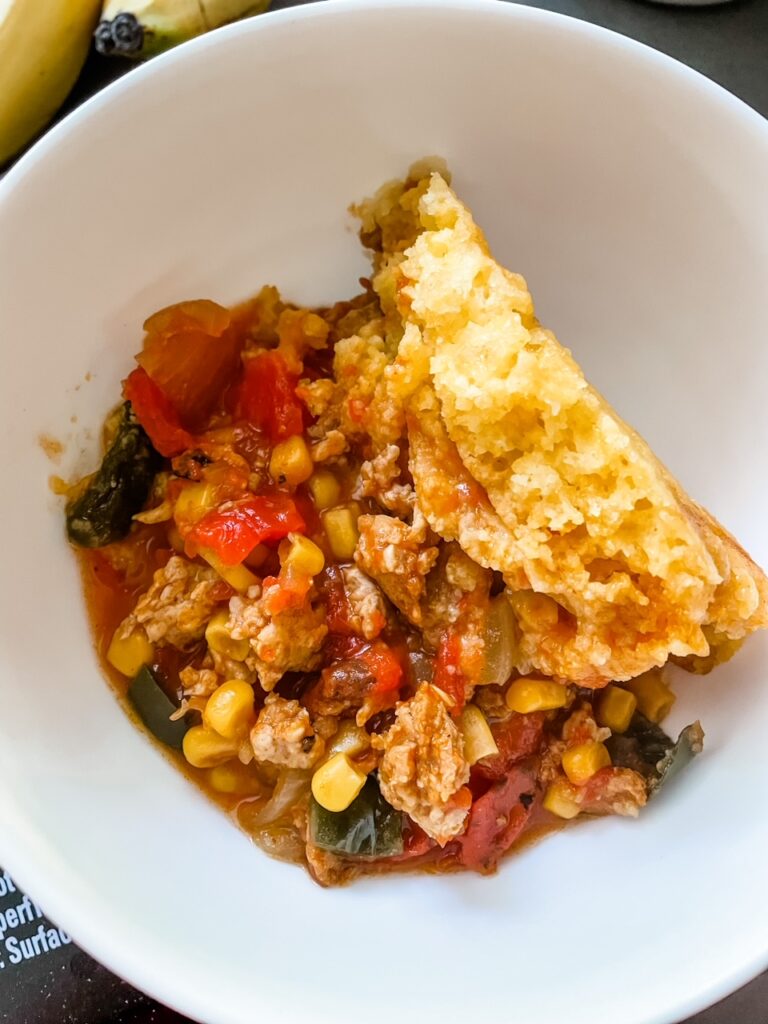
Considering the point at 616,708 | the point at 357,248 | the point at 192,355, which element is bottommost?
the point at 616,708

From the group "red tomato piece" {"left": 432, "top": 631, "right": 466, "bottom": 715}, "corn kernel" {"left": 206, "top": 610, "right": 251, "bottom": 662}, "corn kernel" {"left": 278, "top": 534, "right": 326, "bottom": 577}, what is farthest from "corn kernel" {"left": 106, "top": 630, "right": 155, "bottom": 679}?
"red tomato piece" {"left": 432, "top": 631, "right": 466, "bottom": 715}

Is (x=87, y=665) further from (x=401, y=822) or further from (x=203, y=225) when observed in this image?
(x=203, y=225)

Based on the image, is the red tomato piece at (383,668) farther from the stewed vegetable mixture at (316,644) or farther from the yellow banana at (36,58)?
the yellow banana at (36,58)

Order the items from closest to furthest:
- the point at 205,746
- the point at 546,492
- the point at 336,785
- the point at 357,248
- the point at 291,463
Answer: the point at 546,492
the point at 336,785
the point at 205,746
the point at 291,463
the point at 357,248

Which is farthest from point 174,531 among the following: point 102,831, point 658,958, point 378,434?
point 658,958

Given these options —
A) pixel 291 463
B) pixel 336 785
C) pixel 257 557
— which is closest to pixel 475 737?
pixel 336 785

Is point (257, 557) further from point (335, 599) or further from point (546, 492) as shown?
point (546, 492)

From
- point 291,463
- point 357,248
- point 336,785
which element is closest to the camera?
point 336,785

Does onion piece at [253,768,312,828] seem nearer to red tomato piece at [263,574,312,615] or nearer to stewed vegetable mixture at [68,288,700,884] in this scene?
stewed vegetable mixture at [68,288,700,884]
